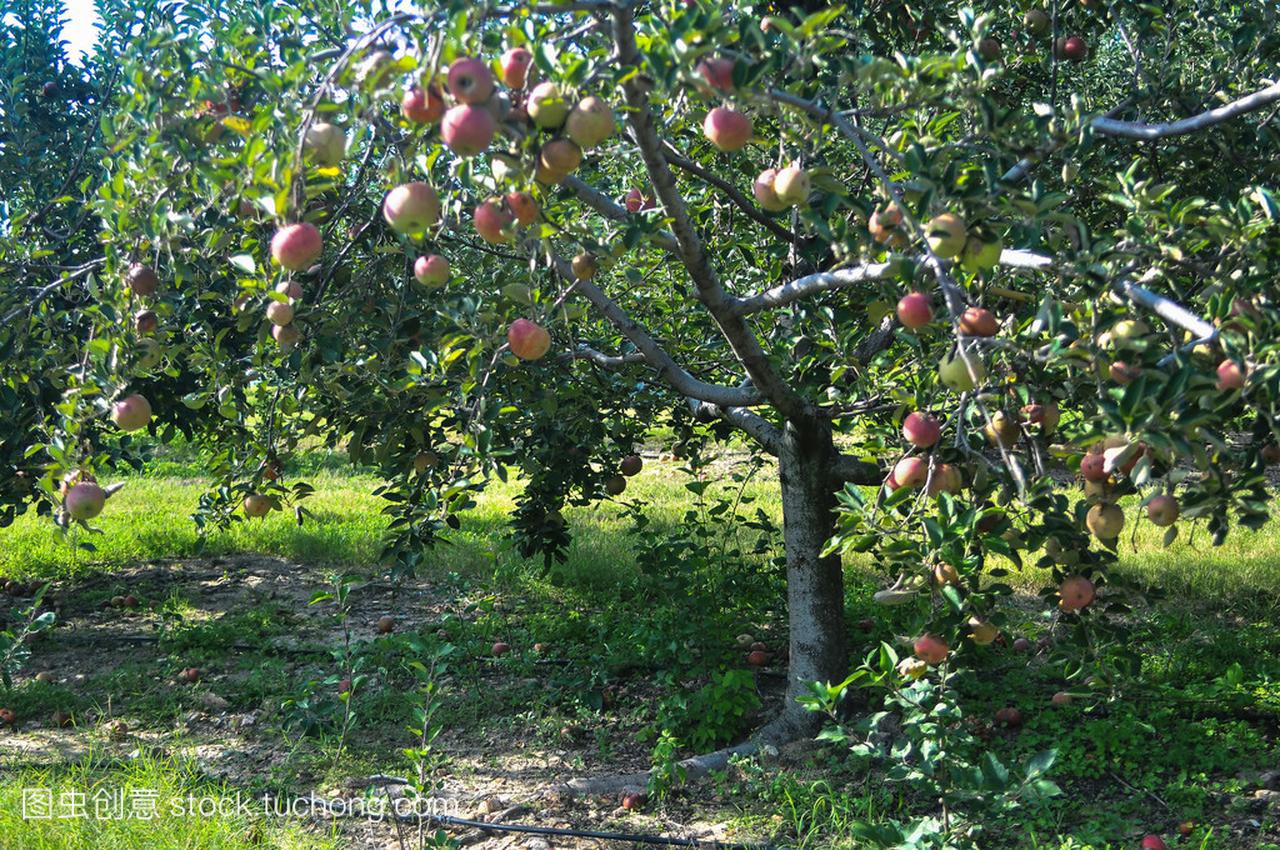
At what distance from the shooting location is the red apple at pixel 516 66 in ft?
5.46

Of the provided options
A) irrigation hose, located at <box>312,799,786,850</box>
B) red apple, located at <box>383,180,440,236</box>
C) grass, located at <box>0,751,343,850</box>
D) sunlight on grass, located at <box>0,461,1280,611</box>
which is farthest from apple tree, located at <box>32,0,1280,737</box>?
sunlight on grass, located at <box>0,461,1280,611</box>

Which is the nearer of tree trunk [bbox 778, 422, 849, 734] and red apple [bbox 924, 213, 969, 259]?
red apple [bbox 924, 213, 969, 259]

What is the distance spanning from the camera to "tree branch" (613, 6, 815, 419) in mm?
1770

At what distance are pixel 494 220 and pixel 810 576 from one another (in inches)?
83.8

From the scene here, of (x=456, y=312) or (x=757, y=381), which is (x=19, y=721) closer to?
(x=456, y=312)

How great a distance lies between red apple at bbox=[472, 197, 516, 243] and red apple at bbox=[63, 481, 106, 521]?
99cm

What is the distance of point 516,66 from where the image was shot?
5.47 ft

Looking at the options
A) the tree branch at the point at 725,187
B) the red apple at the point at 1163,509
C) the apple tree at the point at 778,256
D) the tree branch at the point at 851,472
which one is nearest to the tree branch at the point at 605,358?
the apple tree at the point at 778,256

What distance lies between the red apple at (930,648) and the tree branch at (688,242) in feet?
2.94

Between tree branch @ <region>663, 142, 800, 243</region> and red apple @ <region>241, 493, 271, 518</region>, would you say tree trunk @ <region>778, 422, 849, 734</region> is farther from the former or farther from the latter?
red apple @ <region>241, 493, 271, 518</region>

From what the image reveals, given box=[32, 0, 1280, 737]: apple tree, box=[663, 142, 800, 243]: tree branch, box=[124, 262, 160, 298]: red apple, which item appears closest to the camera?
box=[32, 0, 1280, 737]: apple tree

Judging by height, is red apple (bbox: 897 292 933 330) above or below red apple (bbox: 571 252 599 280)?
below

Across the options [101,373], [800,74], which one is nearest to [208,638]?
[101,373]

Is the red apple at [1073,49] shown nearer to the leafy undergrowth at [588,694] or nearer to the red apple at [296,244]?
the leafy undergrowth at [588,694]
